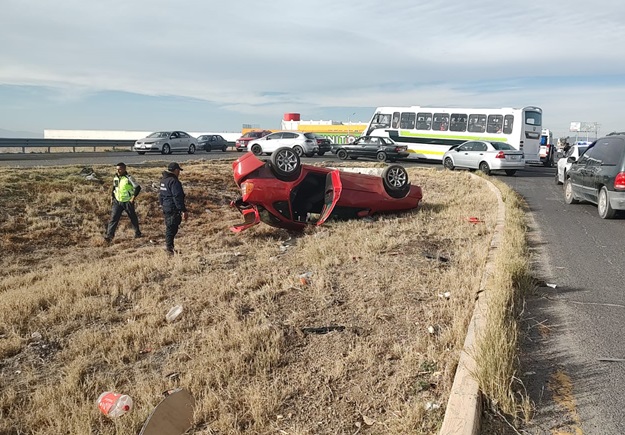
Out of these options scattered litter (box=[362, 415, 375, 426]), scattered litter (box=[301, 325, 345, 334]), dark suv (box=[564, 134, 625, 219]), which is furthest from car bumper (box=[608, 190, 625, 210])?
scattered litter (box=[362, 415, 375, 426])

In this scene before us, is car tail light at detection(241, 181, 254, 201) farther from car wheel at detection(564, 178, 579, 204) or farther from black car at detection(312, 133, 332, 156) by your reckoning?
black car at detection(312, 133, 332, 156)

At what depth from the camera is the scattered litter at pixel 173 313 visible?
5524 millimetres

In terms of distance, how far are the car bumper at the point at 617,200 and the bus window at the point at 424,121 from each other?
18.8 m

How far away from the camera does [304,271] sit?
6.93m

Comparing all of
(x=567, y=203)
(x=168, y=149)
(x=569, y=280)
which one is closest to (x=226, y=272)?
(x=569, y=280)

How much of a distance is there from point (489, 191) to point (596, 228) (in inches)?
208

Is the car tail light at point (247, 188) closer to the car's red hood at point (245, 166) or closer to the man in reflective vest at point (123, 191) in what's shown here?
the car's red hood at point (245, 166)

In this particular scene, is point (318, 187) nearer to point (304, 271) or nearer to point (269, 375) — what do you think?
point (304, 271)

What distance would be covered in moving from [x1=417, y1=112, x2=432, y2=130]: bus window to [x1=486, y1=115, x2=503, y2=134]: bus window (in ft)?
10.3

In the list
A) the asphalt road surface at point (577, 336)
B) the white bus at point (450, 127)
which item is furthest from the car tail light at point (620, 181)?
the white bus at point (450, 127)

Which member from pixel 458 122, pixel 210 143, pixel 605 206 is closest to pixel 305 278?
pixel 605 206

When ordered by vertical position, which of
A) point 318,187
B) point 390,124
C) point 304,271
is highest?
point 390,124

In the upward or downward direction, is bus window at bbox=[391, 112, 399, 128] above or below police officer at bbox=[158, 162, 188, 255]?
above

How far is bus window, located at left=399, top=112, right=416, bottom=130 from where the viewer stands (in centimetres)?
2845
